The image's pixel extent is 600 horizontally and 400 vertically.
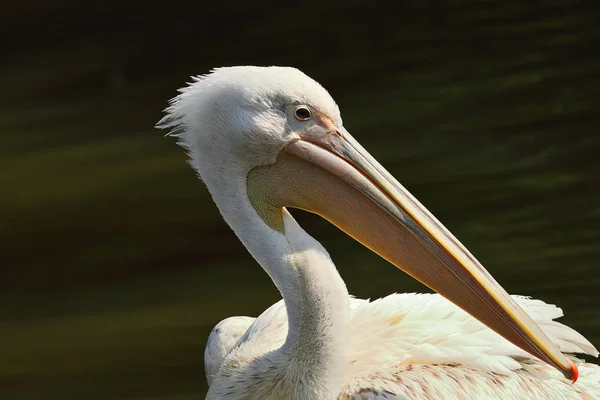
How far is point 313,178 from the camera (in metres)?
3.34

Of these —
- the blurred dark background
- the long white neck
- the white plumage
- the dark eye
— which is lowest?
the blurred dark background

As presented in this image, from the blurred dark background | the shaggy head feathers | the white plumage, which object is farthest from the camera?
the blurred dark background

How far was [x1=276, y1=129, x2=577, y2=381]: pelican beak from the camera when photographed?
324cm

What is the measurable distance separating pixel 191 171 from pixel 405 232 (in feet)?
13.8

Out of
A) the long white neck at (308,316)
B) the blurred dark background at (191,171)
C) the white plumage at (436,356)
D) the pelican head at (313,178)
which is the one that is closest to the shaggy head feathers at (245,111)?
the pelican head at (313,178)

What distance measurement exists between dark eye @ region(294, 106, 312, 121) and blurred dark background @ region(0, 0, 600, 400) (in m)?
2.13

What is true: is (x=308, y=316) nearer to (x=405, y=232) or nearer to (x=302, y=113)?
(x=405, y=232)

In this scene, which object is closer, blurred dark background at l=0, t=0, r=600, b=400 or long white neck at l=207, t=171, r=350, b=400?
long white neck at l=207, t=171, r=350, b=400

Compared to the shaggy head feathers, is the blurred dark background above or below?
below

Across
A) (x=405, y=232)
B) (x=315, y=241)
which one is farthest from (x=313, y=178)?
(x=405, y=232)

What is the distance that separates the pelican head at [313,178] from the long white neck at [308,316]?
0.08 metres

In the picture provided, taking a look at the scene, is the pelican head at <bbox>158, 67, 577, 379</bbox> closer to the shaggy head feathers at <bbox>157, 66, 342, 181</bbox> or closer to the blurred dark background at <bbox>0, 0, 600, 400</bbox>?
the shaggy head feathers at <bbox>157, 66, 342, 181</bbox>

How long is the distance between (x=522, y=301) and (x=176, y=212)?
3.30m

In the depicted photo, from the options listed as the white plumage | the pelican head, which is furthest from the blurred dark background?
the pelican head
